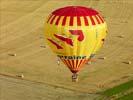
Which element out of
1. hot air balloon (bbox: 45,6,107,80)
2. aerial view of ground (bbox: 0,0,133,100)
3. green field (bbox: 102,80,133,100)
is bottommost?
aerial view of ground (bbox: 0,0,133,100)

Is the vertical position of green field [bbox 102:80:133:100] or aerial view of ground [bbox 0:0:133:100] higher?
green field [bbox 102:80:133:100]

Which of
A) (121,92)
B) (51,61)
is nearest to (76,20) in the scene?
(121,92)

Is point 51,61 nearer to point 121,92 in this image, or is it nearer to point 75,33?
point 121,92

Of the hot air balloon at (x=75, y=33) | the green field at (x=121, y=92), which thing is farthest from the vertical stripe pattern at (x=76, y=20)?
the green field at (x=121, y=92)

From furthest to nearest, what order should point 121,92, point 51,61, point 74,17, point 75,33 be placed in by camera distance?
point 51,61
point 121,92
point 75,33
point 74,17

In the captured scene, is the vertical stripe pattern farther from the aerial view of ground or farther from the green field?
the aerial view of ground

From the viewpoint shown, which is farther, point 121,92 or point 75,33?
point 121,92

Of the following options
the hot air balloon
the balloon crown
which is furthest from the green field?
the balloon crown
